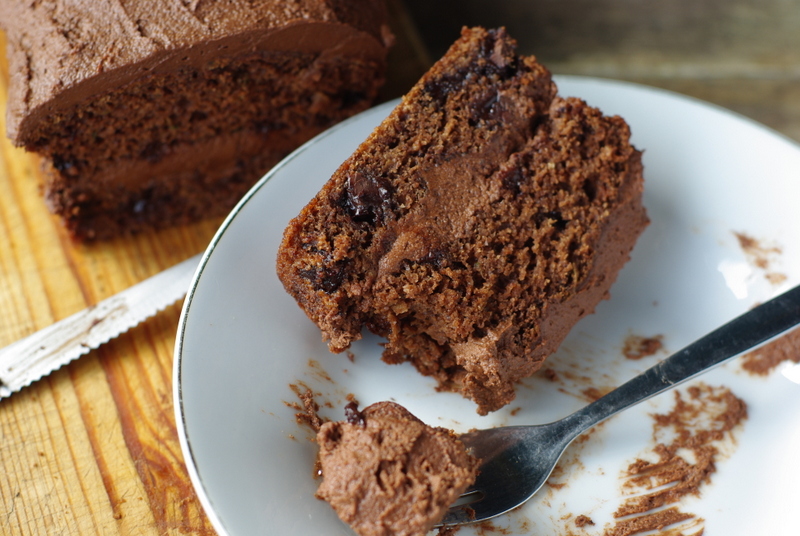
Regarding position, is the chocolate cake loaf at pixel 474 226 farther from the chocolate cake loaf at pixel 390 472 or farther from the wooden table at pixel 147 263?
the wooden table at pixel 147 263

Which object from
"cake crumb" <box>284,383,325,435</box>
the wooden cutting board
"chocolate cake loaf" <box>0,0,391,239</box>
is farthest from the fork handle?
"chocolate cake loaf" <box>0,0,391,239</box>

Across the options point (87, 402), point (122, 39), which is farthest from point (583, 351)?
point (122, 39)

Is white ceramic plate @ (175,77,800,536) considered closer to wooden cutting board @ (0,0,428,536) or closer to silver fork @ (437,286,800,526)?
silver fork @ (437,286,800,526)

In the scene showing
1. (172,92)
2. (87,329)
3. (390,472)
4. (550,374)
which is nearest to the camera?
(390,472)

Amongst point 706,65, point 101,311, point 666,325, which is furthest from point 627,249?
point 706,65

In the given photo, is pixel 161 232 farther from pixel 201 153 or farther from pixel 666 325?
pixel 666 325

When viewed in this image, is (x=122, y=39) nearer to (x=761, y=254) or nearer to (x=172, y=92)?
(x=172, y=92)
